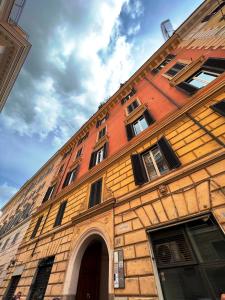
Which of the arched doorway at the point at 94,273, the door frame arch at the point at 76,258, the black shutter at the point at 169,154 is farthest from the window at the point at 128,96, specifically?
the arched doorway at the point at 94,273

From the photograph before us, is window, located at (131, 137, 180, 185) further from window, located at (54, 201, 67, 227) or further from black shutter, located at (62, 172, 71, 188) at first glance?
black shutter, located at (62, 172, 71, 188)

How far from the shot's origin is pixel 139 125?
9.88 meters

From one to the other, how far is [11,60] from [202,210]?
15.1m

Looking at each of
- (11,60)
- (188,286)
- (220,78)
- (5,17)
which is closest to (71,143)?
(11,60)

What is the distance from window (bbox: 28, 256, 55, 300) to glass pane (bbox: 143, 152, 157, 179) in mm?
6654

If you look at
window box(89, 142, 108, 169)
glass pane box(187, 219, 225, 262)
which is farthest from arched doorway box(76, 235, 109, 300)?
window box(89, 142, 108, 169)

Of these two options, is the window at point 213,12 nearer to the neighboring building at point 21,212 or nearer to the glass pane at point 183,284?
the glass pane at point 183,284

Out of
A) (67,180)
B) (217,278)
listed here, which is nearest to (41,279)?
(67,180)

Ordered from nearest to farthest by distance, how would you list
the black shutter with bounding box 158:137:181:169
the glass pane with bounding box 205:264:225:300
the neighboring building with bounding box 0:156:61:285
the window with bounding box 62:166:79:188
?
the glass pane with bounding box 205:264:225:300 < the black shutter with bounding box 158:137:181:169 < the window with bounding box 62:166:79:188 < the neighboring building with bounding box 0:156:61:285

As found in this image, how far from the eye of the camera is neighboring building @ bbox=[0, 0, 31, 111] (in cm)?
1019

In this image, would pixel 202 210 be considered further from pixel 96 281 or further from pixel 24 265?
pixel 24 265

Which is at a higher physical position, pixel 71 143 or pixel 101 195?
pixel 71 143

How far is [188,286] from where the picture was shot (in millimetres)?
3682

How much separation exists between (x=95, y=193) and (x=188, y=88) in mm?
7112
